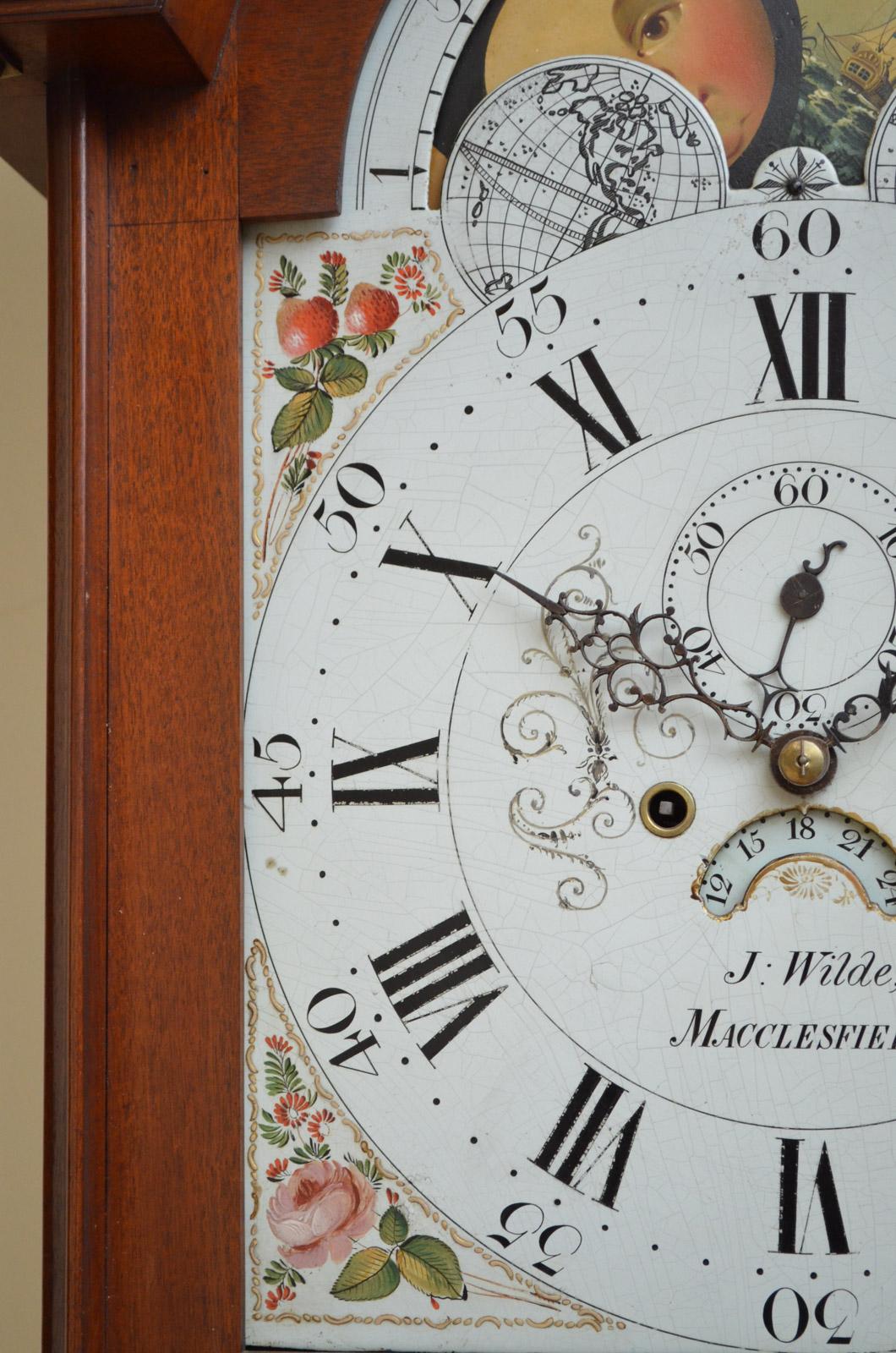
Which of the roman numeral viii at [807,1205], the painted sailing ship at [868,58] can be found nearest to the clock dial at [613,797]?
the roman numeral viii at [807,1205]

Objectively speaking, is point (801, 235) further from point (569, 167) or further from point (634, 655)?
point (634, 655)

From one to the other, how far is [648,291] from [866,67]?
318 millimetres

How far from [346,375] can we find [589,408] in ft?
0.86

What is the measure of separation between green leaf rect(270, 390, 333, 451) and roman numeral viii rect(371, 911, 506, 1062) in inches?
20.9

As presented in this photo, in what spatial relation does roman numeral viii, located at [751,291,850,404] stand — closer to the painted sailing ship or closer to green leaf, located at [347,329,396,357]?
the painted sailing ship

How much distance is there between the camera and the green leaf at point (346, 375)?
1.27 meters

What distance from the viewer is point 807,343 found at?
1226 mm

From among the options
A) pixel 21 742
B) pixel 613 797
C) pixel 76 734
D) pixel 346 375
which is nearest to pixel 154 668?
pixel 76 734

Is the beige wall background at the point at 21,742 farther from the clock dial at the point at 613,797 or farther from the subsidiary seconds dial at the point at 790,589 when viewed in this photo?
the subsidiary seconds dial at the point at 790,589

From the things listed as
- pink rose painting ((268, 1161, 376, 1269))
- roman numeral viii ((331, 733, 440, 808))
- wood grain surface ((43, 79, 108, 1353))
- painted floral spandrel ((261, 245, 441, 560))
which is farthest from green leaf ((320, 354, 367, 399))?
pink rose painting ((268, 1161, 376, 1269))

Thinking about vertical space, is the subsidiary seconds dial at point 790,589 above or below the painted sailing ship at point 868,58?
below

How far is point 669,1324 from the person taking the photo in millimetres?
1182

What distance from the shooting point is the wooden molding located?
1121 mm

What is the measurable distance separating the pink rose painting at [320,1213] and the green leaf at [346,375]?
81 cm
